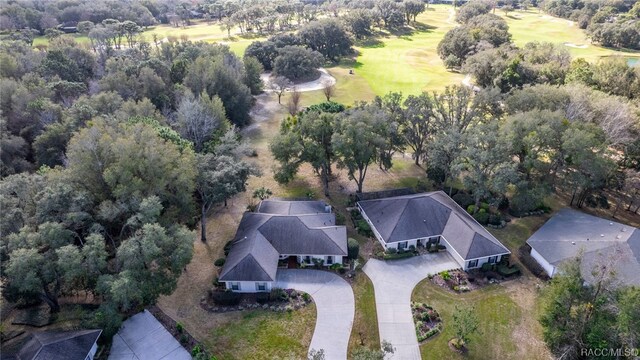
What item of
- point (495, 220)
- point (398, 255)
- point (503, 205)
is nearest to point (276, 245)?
point (398, 255)

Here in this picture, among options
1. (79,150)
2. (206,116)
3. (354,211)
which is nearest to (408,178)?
(354,211)

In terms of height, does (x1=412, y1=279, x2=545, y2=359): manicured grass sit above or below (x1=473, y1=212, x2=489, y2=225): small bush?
below

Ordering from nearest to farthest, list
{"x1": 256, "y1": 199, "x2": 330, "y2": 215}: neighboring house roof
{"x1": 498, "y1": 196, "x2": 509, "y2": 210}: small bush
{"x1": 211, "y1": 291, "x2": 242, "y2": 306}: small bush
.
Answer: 1. {"x1": 211, "y1": 291, "x2": 242, "y2": 306}: small bush
2. {"x1": 256, "y1": 199, "x2": 330, "y2": 215}: neighboring house roof
3. {"x1": 498, "y1": 196, "x2": 509, "y2": 210}: small bush

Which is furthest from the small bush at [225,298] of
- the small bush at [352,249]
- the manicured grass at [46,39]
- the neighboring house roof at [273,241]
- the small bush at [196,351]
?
the manicured grass at [46,39]

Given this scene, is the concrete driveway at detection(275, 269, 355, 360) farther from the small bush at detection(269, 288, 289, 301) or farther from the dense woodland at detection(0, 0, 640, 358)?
the dense woodland at detection(0, 0, 640, 358)

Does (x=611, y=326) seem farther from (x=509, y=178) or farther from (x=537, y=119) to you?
(x=537, y=119)

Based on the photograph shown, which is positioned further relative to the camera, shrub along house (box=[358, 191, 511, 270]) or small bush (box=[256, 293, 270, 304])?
A: shrub along house (box=[358, 191, 511, 270])

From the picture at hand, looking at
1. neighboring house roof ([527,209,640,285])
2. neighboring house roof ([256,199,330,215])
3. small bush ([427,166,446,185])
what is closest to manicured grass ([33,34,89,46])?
neighboring house roof ([256,199,330,215])

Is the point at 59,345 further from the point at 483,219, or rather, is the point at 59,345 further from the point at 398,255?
the point at 483,219
